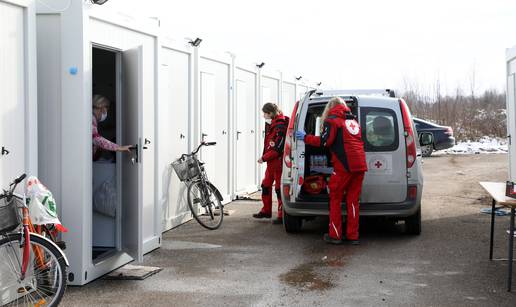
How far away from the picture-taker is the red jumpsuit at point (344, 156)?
8.77 metres

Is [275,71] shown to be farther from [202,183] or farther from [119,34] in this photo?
[119,34]

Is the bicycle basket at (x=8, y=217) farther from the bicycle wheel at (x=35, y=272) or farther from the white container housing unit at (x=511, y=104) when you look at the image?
the white container housing unit at (x=511, y=104)

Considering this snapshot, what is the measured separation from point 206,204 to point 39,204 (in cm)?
467

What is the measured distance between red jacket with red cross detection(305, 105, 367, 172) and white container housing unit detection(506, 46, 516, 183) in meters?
3.78

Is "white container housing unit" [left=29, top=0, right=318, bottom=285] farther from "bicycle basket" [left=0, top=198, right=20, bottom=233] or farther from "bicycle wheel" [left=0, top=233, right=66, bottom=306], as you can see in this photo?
"bicycle wheel" [left=0, top=233, right=66, bottom=306]

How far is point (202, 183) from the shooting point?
10.8 m

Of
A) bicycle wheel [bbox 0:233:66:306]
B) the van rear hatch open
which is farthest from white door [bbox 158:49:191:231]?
bicycle wheel [bbox 0:233:66:306]

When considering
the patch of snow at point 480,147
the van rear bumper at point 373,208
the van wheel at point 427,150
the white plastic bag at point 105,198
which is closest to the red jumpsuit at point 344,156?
the van rear bumper at point 373,208

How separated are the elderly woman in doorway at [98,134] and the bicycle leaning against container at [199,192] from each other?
2.62m

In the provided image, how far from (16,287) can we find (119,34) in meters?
2.82

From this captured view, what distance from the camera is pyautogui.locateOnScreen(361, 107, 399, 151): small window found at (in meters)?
9.21

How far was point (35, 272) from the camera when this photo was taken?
19.6ft

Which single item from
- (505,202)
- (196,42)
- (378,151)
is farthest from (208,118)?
(505,202)


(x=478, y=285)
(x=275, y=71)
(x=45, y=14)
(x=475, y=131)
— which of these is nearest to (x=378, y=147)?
(x=478, y=285)
